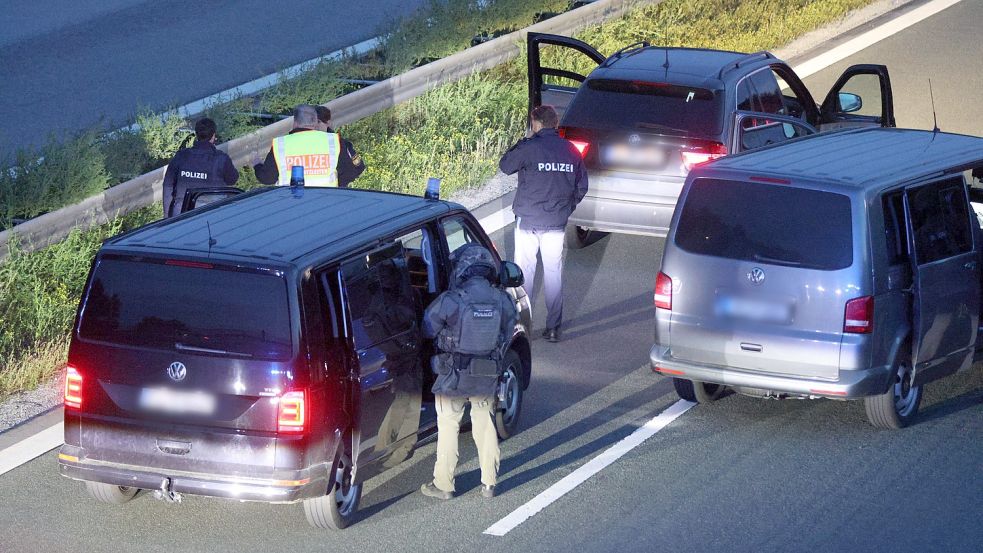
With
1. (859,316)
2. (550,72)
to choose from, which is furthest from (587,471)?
(550,72)

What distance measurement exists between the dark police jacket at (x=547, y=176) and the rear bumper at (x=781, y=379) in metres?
2.16

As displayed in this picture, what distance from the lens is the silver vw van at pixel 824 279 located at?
933cm

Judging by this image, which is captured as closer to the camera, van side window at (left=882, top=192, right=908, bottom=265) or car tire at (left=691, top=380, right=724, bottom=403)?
van side window at (left=882, top=192, right=908, bottom=265)

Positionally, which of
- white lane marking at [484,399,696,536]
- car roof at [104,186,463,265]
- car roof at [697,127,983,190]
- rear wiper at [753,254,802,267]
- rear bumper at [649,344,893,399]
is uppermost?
car roof at [104,186,463,265]

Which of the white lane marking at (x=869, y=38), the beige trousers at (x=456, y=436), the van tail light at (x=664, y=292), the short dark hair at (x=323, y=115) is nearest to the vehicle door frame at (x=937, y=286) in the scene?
the van tail light at (x=664, y=292)

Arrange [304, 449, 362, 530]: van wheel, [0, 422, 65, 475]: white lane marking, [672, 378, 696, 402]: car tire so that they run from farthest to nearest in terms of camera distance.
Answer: [672, 378, 696, 402]: car tire
[0, 422, 65, 475]: white lane marking
[304, 449, 362, 530]: van wheel

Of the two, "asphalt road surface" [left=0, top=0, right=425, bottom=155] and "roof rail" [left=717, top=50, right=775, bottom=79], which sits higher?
"roof rail" [left=717, top=50, right=775, bottom=79]

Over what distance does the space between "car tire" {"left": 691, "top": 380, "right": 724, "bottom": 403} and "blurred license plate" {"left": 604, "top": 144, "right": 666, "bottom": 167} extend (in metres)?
2.98

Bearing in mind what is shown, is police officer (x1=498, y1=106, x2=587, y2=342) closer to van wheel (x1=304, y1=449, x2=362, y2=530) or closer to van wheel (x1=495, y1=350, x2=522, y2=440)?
van wheel (x1=495, y1=350, x2=522, y2=440)

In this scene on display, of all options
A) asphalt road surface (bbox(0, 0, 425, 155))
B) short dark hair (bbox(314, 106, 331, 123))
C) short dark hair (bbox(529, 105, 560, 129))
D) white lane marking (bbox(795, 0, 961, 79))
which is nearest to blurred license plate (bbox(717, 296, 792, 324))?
short dark hair (bbox(529, 105, 560, 129))

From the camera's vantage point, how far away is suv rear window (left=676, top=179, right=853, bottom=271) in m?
9.34

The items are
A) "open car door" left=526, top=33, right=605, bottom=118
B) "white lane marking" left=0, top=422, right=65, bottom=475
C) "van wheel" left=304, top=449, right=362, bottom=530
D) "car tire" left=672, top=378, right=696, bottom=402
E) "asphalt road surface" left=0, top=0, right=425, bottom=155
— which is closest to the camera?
"van wheel" left=304, top=449, right=362, bottom=530

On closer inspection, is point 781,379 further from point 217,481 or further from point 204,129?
point 204,129

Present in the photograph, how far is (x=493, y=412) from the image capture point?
29.1 feet
